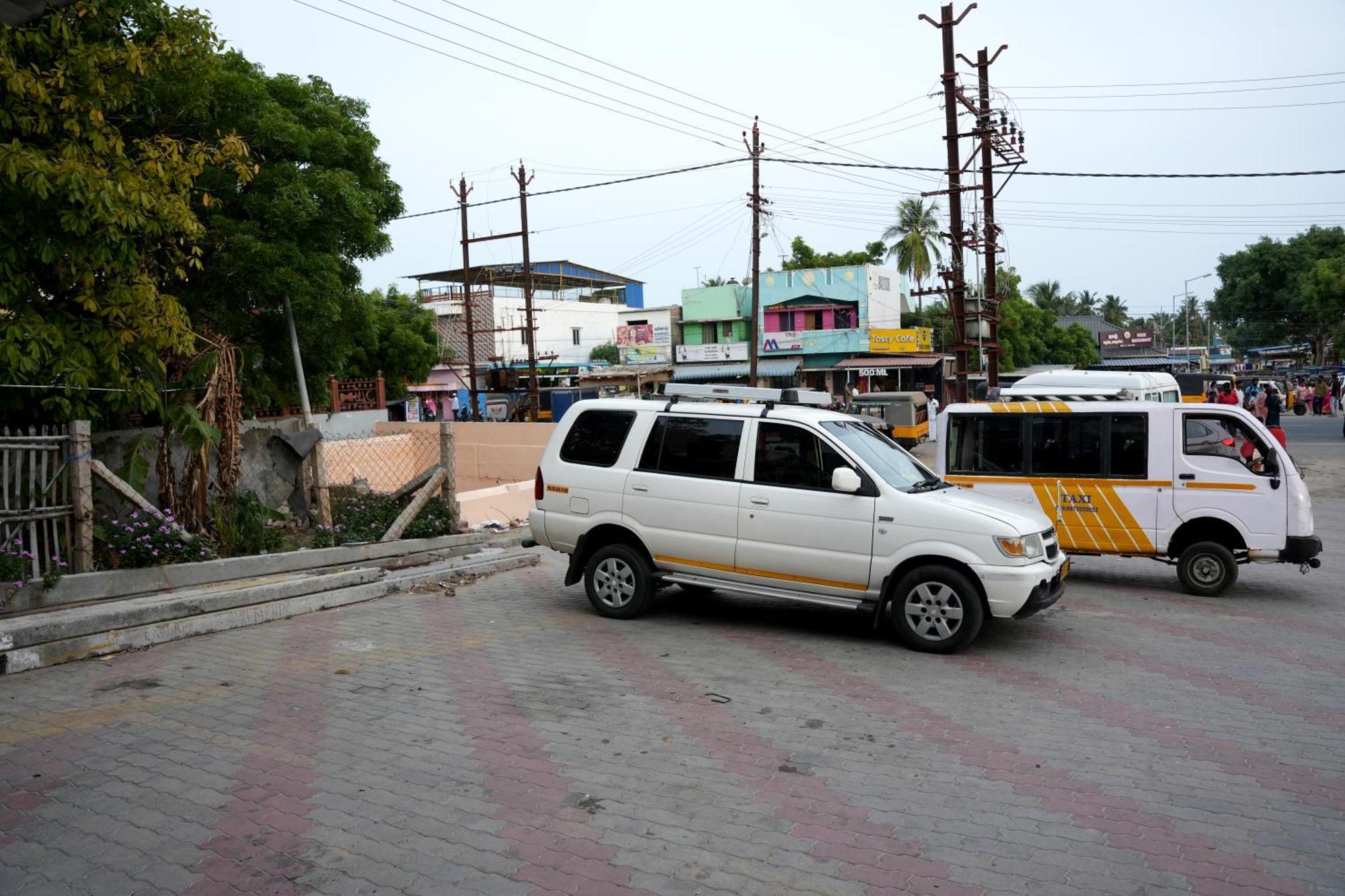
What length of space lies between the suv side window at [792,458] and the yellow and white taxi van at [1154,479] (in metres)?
3.27

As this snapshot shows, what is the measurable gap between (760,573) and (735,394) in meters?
1.95

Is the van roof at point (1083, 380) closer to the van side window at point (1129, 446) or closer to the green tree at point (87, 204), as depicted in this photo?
the van side window at point (1129, 446)

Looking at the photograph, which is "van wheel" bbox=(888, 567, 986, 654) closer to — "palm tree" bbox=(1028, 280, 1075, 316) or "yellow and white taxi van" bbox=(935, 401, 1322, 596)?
"yellow and white taxi van" bbox=(935, 401, 1322, 596)

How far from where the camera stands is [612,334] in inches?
2547

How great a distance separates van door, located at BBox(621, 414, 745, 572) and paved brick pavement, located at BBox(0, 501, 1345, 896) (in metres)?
0.72

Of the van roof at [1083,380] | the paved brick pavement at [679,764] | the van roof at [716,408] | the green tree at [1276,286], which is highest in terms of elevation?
the green tree at [1276,286]

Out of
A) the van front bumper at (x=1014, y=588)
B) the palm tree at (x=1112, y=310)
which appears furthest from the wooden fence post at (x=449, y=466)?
the palm tree at (x=1112, y=310)

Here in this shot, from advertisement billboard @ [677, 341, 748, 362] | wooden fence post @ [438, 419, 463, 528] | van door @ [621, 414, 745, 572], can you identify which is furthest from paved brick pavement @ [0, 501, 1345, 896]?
advertisement billboard @ [677, 341, 748, 362]

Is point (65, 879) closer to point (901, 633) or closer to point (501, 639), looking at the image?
point (501, 639)

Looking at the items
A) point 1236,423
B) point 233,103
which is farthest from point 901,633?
point 233,103

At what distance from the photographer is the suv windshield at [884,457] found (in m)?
7.75

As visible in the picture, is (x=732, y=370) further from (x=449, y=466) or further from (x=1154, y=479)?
(x=1154, y=479)

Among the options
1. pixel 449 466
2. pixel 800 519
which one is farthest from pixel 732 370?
pixel 800 519

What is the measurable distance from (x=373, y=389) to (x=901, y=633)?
23796mm
